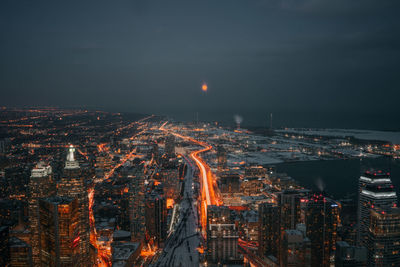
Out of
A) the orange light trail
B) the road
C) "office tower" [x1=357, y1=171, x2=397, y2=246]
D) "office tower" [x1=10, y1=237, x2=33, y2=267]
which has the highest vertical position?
"office tower" [x1=357, y1=171, x2=397, y2=246]

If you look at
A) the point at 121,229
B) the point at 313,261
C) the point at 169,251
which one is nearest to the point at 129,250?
the point at 169,251

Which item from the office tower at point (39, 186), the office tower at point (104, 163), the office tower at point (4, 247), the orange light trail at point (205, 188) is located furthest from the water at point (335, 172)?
the office tower at point (4, 247)

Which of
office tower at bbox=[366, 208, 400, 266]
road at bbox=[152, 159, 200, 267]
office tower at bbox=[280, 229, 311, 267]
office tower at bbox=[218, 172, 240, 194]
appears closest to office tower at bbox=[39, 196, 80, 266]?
road at bbox=[152, 159, 200, 267]

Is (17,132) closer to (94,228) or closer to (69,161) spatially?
(69,161)

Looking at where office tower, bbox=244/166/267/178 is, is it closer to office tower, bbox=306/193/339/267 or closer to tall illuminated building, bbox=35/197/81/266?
office tower, bbox=306/193/339/267

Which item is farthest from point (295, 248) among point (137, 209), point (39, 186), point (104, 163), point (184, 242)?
point (104, 163)
